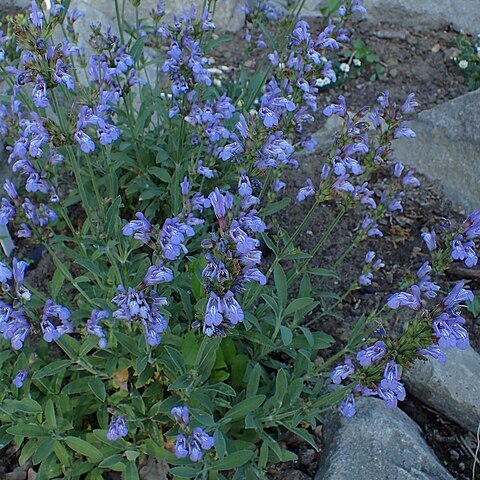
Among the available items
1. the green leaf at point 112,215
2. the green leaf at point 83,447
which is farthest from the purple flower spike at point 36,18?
the green leaf at point 83,447

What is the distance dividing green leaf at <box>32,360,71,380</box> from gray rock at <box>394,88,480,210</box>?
10.7 ft

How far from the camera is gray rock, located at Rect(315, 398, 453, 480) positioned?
328 centimetres

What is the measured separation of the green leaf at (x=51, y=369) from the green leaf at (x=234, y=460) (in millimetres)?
885

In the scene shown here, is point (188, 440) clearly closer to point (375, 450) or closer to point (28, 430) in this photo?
point (28, 430)

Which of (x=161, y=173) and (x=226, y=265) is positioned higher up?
(x=226, y=265)

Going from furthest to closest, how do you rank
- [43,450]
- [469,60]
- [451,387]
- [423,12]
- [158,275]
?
[423,12] → [469,60] → [451,387] → [43,450] → [158,275]

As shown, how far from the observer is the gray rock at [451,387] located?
3.77 m

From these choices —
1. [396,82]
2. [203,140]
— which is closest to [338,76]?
[396,82]

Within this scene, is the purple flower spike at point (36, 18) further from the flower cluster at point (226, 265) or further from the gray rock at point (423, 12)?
the gray rock at point (423, 12)

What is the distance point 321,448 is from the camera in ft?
12.0

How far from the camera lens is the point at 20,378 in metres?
3.19

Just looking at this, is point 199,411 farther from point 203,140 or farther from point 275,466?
point 203,140

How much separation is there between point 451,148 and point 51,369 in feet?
12.0

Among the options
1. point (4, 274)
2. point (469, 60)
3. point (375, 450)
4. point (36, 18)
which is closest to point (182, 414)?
point (4, 274)
